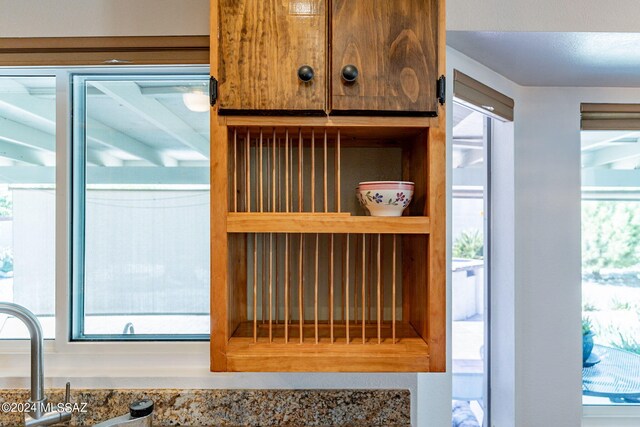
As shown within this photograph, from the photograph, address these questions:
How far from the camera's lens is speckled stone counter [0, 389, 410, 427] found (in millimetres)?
1092

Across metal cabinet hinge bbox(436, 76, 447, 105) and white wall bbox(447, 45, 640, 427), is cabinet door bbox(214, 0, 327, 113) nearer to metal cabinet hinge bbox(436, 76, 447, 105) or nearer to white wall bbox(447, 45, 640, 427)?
metal cabinet hinge bbox(436, 76, 447, 105)

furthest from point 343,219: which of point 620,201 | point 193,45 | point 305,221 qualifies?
point 620,201

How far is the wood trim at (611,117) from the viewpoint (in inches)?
56.4

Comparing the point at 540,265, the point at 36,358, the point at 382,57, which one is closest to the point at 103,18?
the point at 382,57

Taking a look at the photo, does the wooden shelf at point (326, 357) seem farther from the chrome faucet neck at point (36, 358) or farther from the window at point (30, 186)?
the window at point (30, 186)

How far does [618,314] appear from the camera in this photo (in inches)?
60.2

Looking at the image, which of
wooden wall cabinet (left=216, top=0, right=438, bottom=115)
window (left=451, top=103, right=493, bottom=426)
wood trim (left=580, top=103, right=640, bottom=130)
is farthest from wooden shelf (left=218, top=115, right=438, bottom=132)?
wood trim (left=580, top=103, right=640, bottom=130)

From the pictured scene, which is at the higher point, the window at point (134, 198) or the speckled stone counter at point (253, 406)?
the window at point (134, 198)

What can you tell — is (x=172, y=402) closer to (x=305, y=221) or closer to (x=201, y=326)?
(x=201, y=326)

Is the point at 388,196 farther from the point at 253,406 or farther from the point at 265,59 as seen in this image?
the point at 253,406

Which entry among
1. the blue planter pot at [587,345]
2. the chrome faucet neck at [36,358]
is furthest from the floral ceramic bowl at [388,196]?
the blue planter pot at [587,345]

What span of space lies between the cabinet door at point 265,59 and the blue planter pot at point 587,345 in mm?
1398

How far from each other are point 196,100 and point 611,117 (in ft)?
4.84

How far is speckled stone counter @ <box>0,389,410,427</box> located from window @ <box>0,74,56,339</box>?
30cm
